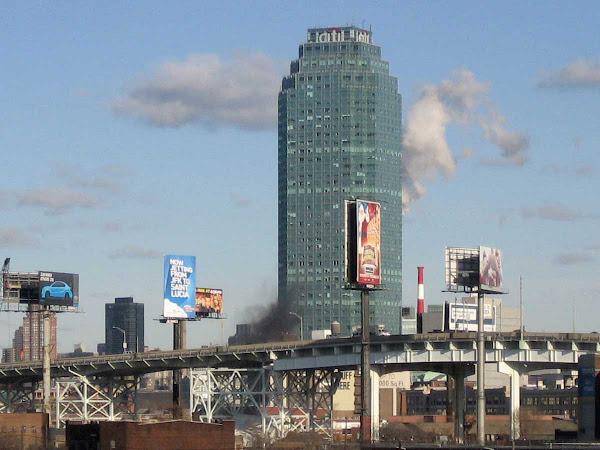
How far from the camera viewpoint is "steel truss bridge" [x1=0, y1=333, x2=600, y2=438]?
6270 inches

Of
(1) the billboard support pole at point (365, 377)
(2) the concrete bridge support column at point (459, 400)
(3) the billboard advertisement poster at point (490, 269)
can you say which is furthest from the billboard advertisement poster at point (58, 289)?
(3) the billboard advertisement poster at point (490, 269)

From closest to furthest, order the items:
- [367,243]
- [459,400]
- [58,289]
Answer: [367,243], [459,400], [58,289]

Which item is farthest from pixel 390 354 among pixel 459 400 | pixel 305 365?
pixel 305 365

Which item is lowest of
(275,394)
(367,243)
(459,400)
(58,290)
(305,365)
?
(275,394)

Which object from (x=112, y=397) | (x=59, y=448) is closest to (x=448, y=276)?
(x=59, y=448)

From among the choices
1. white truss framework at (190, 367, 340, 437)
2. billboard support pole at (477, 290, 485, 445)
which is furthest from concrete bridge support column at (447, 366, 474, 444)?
white truss framework at (190, 367, 340, 437)

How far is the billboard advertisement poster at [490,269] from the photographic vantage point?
15825 centimetres

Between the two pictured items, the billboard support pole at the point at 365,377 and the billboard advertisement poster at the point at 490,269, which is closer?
the billboard support pole at the point at 365,377

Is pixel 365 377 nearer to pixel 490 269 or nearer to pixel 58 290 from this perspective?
pixel 490 269

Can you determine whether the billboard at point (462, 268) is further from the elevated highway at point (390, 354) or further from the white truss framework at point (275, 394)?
the white truss framework at point (275, 394)

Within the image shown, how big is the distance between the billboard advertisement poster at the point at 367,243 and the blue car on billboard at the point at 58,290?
140 ft

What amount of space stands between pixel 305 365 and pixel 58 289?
108ft

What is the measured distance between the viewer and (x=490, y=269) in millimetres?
160250

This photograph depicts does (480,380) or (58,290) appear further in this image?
(58,290)
